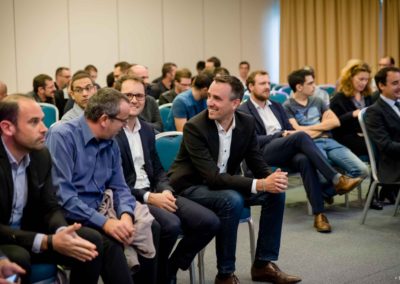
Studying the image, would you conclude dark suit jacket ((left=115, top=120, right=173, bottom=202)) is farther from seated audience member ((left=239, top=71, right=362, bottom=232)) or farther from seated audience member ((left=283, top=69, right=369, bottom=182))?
seated audience member ((left=283, top=69, right=369, bottom=182))

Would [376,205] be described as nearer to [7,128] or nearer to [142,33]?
[7,128]

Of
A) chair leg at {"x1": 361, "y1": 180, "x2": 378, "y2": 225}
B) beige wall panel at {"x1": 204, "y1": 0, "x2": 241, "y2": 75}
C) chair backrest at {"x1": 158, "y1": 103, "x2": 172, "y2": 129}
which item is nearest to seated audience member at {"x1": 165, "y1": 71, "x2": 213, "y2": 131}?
chair backrest at {"x1": 158, "y1": 103, "x2": 172, "y2": 129}

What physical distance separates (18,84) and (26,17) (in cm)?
101

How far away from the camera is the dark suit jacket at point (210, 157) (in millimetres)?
3375

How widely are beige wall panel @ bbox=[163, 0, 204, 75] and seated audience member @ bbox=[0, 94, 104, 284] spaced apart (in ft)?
27.1

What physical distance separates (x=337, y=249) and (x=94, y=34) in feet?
22.0

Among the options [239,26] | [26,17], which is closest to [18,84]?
[26,17]

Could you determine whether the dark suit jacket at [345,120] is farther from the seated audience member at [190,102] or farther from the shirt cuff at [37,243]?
the shirt cuff at [37,243]

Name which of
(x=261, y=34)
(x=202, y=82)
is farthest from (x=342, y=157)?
(x=261, y=34)

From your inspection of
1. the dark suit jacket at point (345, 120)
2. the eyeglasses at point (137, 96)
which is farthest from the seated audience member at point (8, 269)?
the dark suit jacket at point (345, 120)

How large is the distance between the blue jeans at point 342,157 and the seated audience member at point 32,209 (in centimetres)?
285

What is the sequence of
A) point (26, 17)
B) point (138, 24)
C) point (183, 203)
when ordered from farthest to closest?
point (138, 24) < point (26, 17) < point (183, 203)

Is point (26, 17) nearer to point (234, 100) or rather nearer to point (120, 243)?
point (234, 100)

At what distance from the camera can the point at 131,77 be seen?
3.66 metres
